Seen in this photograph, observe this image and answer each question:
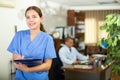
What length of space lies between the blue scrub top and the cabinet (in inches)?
200

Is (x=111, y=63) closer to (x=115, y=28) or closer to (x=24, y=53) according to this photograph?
(x=115, y=28)

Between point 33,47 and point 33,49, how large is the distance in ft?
0.06

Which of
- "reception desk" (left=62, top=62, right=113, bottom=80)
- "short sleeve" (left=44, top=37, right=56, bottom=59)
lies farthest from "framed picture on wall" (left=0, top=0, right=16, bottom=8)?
"short sleeve" (left=44, top=37, right=56, bottom=59)

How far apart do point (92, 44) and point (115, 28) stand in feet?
16.1

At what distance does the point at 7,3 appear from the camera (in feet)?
12.0

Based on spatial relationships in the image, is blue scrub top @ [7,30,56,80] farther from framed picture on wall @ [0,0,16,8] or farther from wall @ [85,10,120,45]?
wall @ [85,10,120,45]

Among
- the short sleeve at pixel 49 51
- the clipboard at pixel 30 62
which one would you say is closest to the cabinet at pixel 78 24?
the short sleeve at pixel 49 51

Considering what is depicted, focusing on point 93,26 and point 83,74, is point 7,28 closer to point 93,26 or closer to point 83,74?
point 83,74

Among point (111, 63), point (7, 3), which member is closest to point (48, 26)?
point (7, 3)

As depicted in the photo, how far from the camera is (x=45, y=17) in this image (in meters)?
5.31

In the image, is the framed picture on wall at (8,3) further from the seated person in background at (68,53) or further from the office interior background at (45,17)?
the seated person in background at (68,53)

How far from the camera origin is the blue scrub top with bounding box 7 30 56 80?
67.4 inches

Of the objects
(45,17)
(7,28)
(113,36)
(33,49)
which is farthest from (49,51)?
(45,17)

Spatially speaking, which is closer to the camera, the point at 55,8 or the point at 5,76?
the point at 5,76
